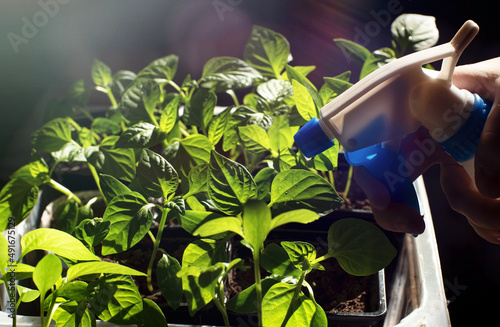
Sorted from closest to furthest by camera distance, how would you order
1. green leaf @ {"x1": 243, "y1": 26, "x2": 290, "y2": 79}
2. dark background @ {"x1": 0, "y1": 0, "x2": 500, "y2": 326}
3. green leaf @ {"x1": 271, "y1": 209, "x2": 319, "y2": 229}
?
1. green leaf @ {"x1": 271, "y1": 209, "x2": 319, "y2": 229}
2. green leaf @ {"x1": 243, "y1": 26, "x2": 290, "y2": 79}
3. dark background @ {"x1": 0, "y1": 0, "x2": 500, "y2": 326}

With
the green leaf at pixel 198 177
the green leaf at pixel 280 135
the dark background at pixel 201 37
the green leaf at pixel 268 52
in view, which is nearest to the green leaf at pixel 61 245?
the green leaf at pixel 198 177

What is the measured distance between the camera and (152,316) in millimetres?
394

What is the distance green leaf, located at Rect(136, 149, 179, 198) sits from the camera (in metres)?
0.43

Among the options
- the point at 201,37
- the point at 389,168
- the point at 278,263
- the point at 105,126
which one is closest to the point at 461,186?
the point at 389,168

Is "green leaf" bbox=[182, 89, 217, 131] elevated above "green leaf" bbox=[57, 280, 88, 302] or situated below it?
above

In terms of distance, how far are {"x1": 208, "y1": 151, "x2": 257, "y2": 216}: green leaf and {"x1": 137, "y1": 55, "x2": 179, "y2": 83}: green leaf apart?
26cm

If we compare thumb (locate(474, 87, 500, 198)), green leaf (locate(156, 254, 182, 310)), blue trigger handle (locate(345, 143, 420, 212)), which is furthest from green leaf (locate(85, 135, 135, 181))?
thumb (locate(474, 87, 500, 198))

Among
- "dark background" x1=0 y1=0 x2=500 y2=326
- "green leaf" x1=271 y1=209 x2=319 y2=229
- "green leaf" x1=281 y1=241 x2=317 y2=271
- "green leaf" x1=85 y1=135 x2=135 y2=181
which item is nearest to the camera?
"green leaf" x1=271 y1=209 x2=319 y2=229

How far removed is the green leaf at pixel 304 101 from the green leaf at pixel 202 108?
111mm

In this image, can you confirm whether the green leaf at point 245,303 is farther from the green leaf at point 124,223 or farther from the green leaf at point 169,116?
the green leaf at point 169,116

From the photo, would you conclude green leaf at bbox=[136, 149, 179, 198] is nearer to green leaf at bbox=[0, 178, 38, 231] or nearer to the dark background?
green leaf at bbox=[0, 178, 38, 231]

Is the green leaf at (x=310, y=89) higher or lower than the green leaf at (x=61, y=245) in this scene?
higher

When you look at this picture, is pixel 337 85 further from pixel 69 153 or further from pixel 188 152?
pixel 69 153

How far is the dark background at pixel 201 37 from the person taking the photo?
894 millimetres
